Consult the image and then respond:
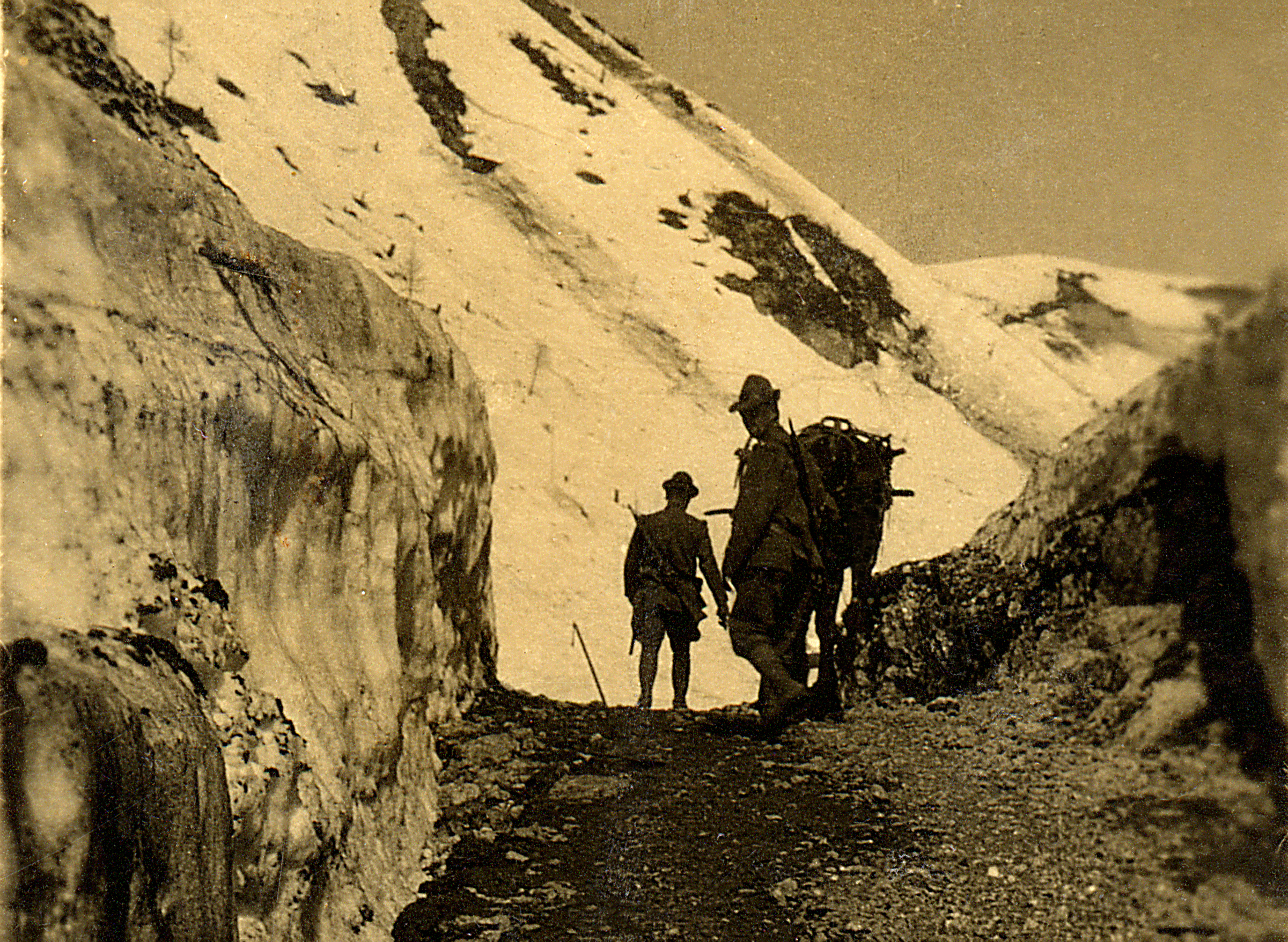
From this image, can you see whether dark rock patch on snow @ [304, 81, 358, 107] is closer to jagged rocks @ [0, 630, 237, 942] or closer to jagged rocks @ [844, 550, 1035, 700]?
jagged rocks @ [844, 550, 1035, 700]

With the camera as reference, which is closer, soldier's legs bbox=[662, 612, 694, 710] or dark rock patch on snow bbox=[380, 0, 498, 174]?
soldier's legs bbox=[662, 612, 694, 710]

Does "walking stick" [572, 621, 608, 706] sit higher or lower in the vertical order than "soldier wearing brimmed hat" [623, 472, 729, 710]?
lower

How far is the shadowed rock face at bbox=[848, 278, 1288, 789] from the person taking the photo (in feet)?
9.72

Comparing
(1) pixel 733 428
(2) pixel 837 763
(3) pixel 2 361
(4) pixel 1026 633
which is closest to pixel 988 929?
(2) pixel 837 763

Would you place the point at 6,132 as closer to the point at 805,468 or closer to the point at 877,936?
the point at 877,936

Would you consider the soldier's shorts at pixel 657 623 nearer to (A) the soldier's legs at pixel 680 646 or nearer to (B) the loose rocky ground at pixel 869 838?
(A) the soldier's legs at pixel 680 646

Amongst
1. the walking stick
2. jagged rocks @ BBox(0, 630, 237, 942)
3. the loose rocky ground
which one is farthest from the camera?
the walking stick

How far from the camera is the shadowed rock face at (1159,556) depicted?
2.96 metres

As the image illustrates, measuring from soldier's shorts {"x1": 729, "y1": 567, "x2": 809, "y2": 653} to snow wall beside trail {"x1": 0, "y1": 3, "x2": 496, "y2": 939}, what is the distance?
5.62 feet

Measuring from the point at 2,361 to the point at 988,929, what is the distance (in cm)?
279

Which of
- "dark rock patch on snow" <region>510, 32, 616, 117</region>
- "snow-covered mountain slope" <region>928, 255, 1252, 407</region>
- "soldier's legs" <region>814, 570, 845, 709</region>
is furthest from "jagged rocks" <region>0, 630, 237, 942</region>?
"dark rock patch on snow" <region>510, 32, 616, 117</region>

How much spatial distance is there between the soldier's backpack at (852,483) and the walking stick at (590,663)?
149 inches

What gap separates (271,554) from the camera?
2.49 m

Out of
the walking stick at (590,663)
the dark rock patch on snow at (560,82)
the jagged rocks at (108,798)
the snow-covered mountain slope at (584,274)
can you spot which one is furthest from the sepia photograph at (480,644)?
the dark rock patch on snow at (560,82)
